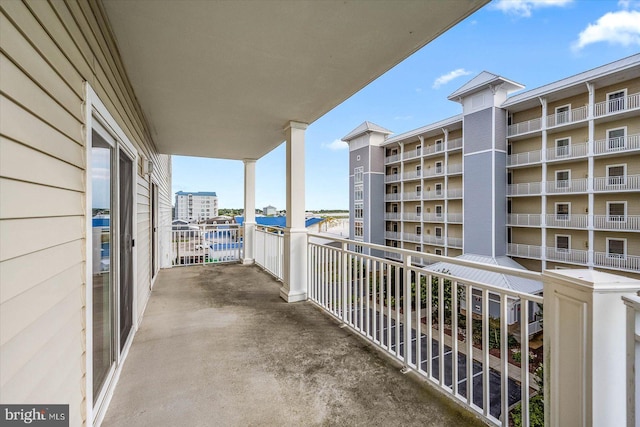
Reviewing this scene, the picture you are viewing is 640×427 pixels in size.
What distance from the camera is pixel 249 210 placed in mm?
6254

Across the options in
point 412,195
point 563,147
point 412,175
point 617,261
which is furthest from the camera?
point 412,195

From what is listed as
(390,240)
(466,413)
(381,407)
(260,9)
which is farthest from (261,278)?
(390,240)

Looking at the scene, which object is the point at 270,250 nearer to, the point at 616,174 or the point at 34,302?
the point at 34,302

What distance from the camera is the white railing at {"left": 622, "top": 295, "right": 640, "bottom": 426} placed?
0.98 meters

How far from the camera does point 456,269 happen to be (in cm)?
1208

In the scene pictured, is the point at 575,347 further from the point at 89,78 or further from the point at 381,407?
the point at 89,78

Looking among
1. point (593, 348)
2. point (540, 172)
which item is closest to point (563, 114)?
point (540, 172)

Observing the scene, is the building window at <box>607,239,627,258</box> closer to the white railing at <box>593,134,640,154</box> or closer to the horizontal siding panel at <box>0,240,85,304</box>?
the white railing at <box>593,134,640,154</box>

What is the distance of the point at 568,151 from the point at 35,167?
51.2 feet

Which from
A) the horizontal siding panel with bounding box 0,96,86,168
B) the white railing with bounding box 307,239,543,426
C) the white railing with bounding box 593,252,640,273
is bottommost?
the white railing with bounding box 593,252,640,273

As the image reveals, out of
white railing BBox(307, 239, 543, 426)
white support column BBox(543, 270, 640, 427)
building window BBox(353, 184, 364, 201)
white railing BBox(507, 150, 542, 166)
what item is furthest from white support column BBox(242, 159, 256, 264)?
building window BBox(353, 184, 364, 201)

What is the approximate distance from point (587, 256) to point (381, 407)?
1383 cm

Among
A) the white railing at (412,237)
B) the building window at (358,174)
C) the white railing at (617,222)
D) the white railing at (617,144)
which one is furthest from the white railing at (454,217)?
the building window at (358,174)

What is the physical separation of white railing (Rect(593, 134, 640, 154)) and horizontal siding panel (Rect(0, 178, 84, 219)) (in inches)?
590
